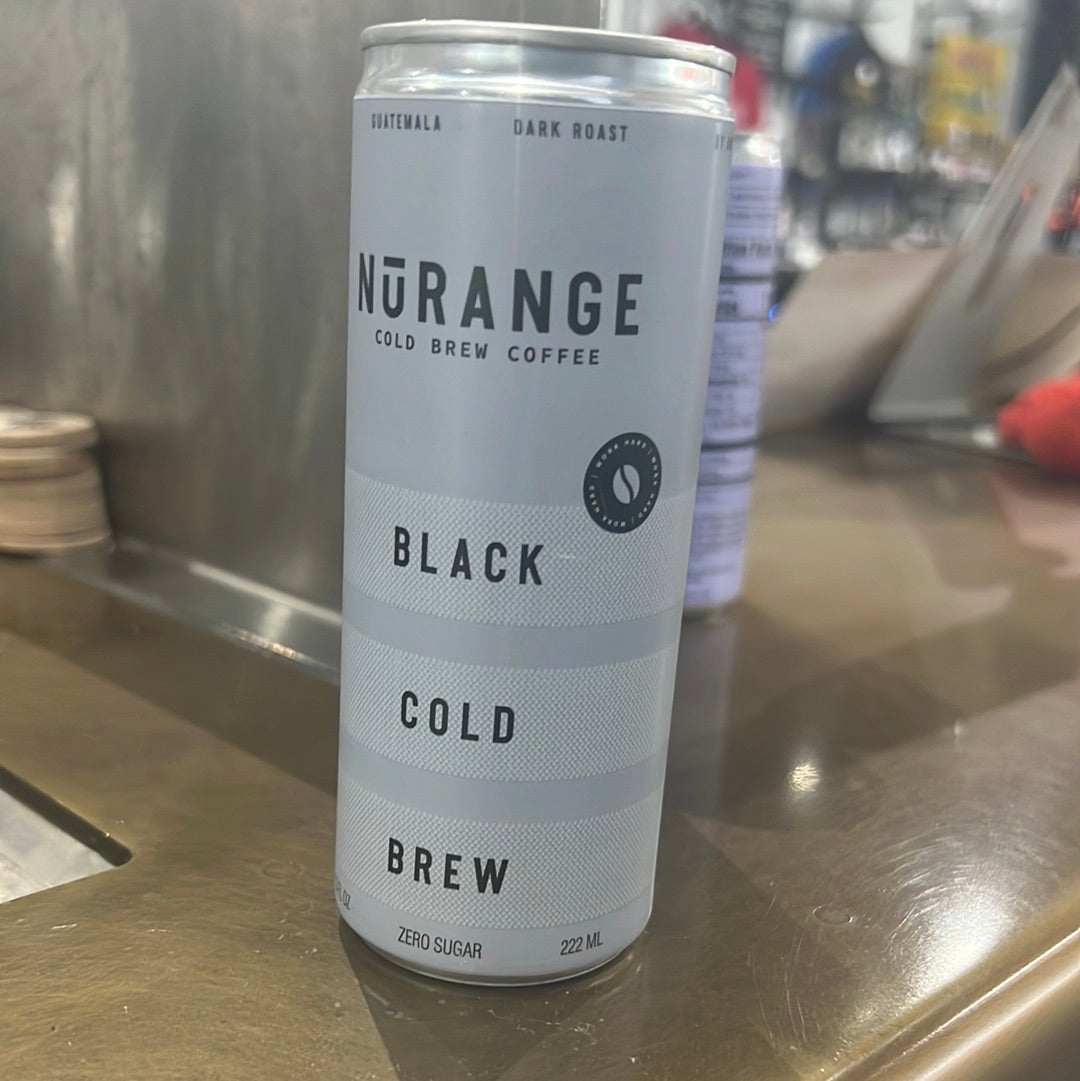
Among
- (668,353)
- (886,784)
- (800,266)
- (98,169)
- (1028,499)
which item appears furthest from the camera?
(800,266)

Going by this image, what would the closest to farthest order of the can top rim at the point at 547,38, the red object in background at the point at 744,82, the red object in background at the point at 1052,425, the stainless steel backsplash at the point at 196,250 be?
the can top rim at the point at 547,38 → the stainless steel backsplash at the point at 196,250 → the red object in background at the point at 744,82 → the red object in background at the point at 1052,425

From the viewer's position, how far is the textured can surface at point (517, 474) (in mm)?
297

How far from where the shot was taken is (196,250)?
64cm

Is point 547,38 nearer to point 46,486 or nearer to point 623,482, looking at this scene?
point 623,482

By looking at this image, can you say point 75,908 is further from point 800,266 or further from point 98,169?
point 800,266

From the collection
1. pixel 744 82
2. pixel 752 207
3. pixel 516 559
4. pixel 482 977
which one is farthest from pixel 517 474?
pixel 744 82

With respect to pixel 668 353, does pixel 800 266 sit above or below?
below

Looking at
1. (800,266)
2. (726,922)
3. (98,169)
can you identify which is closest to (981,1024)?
(726,922)

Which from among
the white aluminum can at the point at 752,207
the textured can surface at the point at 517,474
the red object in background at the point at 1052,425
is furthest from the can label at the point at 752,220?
the red object in background at the point at 1052,425

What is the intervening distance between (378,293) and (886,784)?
0.29 meters

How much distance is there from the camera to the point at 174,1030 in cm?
32

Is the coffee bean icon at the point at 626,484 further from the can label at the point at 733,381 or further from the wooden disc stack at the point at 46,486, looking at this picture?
the wooden disc stack at the point at 46,486

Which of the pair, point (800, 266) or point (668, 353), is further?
A: point (800, 266)

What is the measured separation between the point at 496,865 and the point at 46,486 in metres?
0.45
